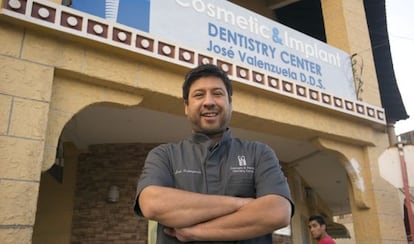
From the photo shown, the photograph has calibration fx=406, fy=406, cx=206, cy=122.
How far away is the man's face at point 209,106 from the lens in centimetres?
175

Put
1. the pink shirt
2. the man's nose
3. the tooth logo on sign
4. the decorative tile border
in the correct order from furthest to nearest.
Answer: the pink shirt
the tooth logo on sign
the decorative tile border
the man's nose

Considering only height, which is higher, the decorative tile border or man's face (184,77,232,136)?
the decorative tile border

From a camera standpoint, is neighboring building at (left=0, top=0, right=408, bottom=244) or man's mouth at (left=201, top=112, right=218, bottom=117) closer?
man's mouth at (left=201, top=112, right=218, bottom=117)

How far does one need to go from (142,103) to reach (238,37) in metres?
1.53

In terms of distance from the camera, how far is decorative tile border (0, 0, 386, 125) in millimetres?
3504

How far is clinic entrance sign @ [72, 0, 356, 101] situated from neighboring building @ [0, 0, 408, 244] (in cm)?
2

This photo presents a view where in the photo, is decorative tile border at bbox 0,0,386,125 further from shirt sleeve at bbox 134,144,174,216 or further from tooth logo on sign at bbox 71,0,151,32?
shirt sleeve at bbox 134,144,174,216

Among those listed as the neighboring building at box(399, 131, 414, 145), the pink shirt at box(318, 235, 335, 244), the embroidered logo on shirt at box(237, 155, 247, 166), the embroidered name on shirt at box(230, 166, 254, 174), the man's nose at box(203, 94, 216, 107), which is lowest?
the pink shirt at box(318, 235, 335, 244)

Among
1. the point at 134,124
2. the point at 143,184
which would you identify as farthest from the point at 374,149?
the point at 143,184

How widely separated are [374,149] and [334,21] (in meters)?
2.18

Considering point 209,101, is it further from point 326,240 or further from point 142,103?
point 326,240

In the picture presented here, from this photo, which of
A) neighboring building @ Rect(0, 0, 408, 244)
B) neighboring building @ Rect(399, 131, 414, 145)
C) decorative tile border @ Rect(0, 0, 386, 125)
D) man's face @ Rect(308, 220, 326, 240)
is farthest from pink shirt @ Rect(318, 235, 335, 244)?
neighboring building @ Rect(399, 131, 414, 145)

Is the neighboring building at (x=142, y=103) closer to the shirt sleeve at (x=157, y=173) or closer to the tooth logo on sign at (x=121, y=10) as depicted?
the tooth logo on sign at (x=121, y=10)

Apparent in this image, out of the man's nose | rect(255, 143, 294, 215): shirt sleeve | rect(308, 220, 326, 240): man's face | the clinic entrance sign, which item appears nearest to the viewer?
rect(255, 143, 294, 215): shirt sleeve
